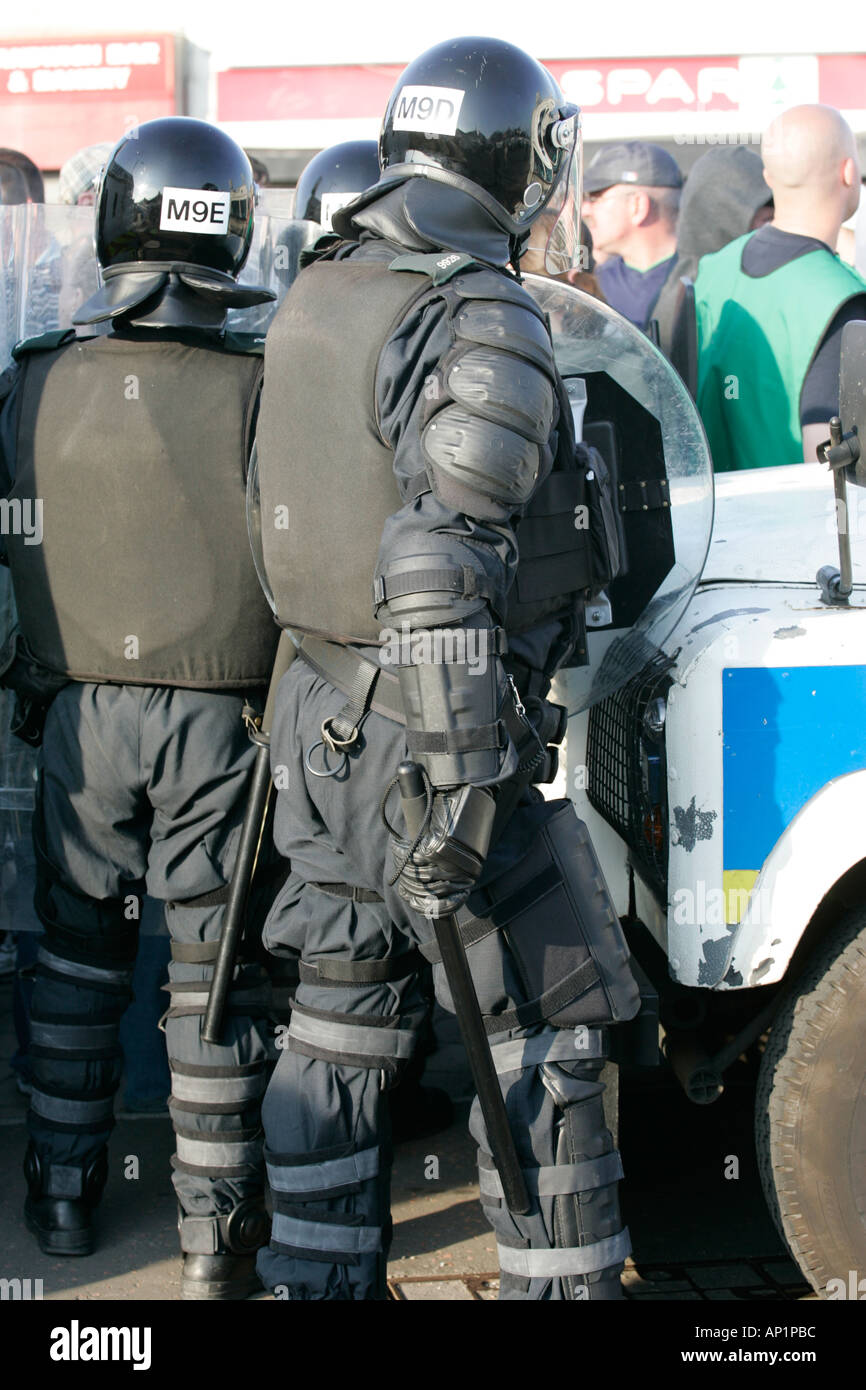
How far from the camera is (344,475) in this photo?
7.52 feet

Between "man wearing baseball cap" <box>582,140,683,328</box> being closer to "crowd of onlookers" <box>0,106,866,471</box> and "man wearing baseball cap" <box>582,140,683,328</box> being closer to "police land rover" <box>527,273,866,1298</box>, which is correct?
"crowd of onlookers" <box>0,106,866,471</box>

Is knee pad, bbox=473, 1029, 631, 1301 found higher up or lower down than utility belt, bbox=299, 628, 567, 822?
lower down

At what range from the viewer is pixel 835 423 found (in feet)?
7.85

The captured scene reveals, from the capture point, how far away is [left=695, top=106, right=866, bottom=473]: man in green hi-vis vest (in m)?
3.39

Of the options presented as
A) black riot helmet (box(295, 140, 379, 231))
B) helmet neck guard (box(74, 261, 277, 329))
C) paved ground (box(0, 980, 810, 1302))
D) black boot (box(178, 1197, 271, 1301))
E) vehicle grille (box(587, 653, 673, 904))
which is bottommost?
paved ground (box(0, 980, 810, 1302))

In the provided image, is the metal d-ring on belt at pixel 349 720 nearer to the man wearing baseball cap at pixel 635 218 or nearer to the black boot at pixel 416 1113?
the black boot at pixel 416 1113

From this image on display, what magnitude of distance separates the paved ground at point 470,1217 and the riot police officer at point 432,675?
54cm

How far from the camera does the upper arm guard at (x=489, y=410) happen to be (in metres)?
2.04

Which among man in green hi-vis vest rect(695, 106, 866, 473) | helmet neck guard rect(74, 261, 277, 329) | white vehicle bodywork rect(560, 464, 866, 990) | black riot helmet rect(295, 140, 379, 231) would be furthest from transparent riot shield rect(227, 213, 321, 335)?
white vehicle bodywork rect(560, 464, 866, 990)

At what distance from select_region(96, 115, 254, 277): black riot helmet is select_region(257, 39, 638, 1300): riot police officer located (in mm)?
575

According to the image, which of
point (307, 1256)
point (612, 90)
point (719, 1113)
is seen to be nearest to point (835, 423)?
point (307, 1256)

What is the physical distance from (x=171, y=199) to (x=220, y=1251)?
208 cm

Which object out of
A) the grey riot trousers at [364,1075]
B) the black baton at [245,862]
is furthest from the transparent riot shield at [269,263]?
the grey riot trousers at [364,1075]

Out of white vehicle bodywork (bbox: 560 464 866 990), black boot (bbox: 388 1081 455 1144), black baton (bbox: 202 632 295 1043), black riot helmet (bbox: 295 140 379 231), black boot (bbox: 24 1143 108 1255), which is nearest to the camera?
white vehicle bodywork (bbox: 560 464 866 990)
